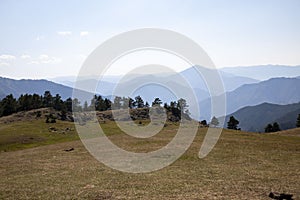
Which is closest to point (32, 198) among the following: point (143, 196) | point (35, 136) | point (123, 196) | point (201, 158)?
point (123, 196)

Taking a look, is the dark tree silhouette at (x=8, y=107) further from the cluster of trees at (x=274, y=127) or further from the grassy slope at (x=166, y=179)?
the cluster of trees at (x=274, y=127)

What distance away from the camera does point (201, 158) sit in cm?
4481

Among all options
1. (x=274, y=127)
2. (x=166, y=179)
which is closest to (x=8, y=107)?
(x=274, y=127)

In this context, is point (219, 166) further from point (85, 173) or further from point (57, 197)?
point (57, 197)

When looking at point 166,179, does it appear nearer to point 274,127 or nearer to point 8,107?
point 274,127

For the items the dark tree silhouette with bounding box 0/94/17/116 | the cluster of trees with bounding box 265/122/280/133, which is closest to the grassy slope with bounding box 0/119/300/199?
the cluster of trees with bounding box 265/122/280/133

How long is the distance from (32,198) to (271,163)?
30.0 meters

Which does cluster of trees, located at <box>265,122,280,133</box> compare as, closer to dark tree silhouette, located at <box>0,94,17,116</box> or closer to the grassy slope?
the grassy slope

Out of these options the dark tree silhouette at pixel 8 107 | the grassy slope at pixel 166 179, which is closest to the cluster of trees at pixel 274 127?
the grassy slope at pixel 166 179

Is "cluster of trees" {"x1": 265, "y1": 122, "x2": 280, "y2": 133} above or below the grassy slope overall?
above

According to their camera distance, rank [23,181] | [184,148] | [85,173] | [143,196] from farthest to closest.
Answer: [184,148] < [85,173] < [23,181] < [143,196]

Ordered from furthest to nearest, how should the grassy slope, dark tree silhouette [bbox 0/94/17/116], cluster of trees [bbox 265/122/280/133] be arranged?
dark tree silhouette [bbox 0/94/17/116]
cluster of trees [bbox 265/122/280/133]
the grassy slope

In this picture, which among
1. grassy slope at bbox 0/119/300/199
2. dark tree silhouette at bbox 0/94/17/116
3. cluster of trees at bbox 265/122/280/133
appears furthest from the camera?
dark tree silhouette at bbox 0/94/17/116

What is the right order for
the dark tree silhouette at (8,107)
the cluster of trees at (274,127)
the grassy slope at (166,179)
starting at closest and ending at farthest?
the grassy slope at (166,179)
the cluster of trees at (274,127)
the dark tree silhouette at (8,107)
